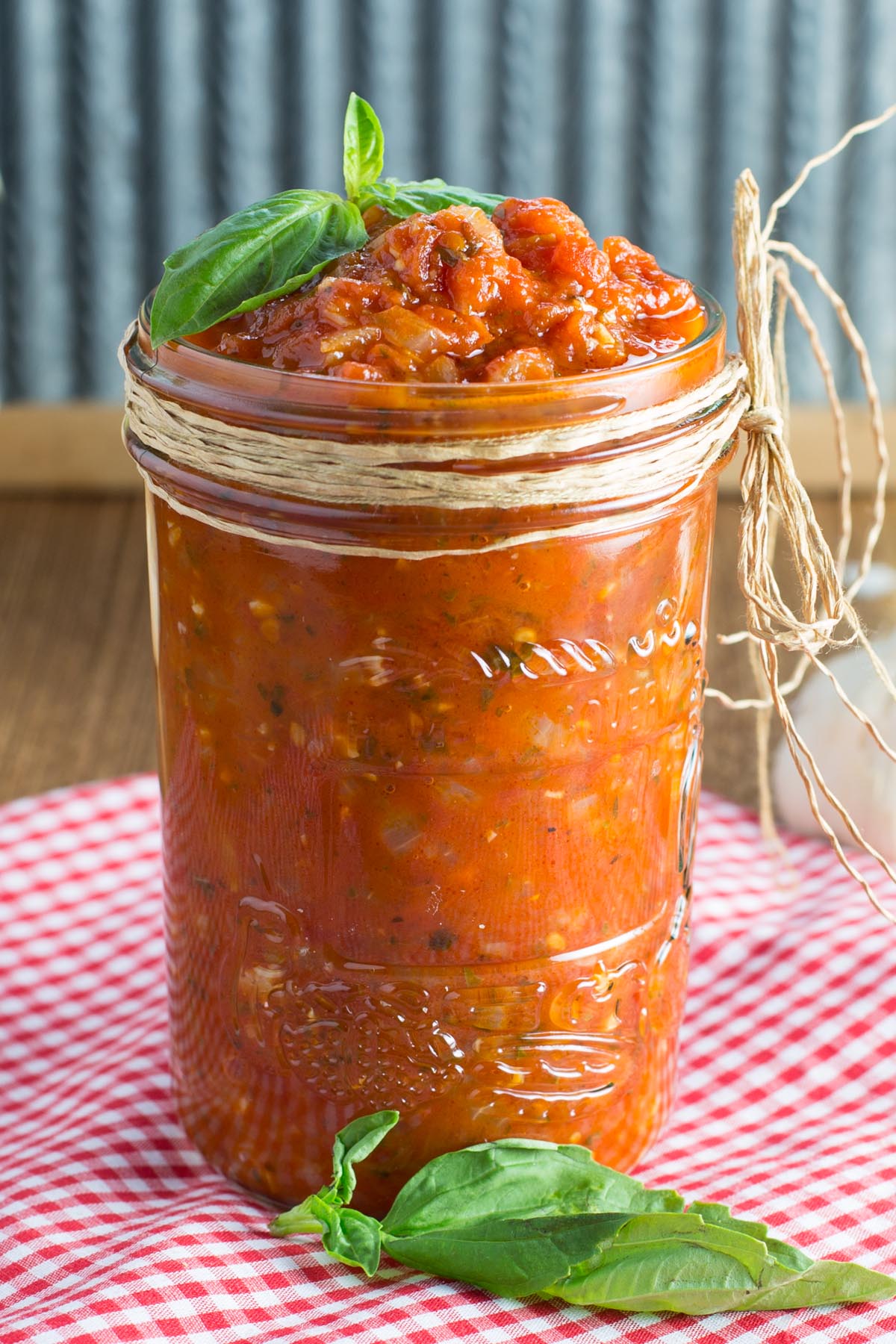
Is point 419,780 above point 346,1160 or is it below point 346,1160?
above

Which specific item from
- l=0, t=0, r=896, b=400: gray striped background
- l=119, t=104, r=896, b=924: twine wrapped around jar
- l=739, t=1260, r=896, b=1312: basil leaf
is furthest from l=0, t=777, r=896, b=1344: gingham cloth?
l=0, t=0, r=896, b=400: gray striped background

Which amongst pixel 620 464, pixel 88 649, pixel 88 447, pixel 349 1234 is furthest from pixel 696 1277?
pixel 88 447

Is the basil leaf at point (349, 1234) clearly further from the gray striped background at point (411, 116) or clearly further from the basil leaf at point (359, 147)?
the gray striped background at point (411, 116)

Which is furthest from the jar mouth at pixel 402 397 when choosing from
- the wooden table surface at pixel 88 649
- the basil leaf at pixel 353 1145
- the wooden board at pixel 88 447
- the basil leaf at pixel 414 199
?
the wooden board at pixel 88 447

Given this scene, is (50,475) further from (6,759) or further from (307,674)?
(307,674)

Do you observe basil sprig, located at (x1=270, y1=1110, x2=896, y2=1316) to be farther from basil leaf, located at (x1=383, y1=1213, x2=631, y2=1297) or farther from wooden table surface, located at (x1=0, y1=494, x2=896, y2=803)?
wooden table surface, located at (x1=0, y1=494, x2=896, y2=803)

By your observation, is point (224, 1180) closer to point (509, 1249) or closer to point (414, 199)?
point (509, 1249)

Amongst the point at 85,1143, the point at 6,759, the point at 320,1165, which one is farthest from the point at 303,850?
the point at 6,759
